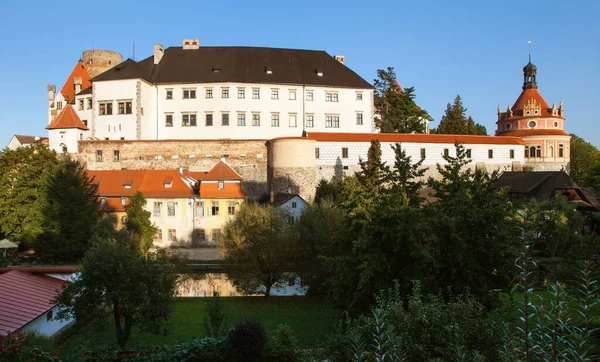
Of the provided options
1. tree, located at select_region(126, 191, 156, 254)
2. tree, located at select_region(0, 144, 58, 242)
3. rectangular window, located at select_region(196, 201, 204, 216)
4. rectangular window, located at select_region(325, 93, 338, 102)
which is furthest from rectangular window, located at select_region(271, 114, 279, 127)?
tree, located at select_region(0, 144, 58, 242)

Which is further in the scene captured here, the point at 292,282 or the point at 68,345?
the point at 292,282

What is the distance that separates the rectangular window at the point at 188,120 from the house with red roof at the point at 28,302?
27.4 metres

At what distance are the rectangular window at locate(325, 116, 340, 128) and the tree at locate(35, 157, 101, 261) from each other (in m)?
22.4

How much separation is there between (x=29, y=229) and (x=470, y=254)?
1092 inches

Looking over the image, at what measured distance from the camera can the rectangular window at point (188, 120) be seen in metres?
46.3

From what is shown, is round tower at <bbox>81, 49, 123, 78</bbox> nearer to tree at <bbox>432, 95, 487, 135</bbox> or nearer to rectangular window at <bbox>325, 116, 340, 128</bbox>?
rectangular window at <bbox>325, 116, 340, 128</bbox>

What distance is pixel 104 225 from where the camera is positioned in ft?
98.6

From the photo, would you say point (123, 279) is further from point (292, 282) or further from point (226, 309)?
point (292, 282)

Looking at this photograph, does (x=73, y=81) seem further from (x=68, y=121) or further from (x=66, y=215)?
(x=66, y=215)

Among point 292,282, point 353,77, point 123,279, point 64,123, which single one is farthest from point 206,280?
point 353,77

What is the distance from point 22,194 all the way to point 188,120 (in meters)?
15.8

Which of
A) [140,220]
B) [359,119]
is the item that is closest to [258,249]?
[140,220]

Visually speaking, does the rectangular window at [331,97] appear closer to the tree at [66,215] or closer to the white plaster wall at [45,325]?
the tree at [66,215]

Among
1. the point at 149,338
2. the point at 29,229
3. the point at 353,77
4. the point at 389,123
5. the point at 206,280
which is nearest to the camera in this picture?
the point at 149,338
